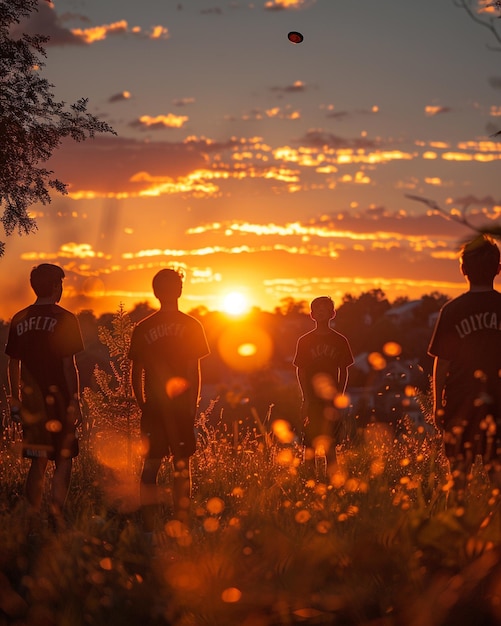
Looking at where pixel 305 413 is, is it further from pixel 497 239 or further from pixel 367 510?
pixel 497 239

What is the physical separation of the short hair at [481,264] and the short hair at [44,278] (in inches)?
130

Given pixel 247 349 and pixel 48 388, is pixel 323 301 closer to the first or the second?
pixel 48 388

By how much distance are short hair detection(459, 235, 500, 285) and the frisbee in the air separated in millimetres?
2368

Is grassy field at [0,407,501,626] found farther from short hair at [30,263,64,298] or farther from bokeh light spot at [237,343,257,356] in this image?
bokeh light spot at [237,343,257,356]

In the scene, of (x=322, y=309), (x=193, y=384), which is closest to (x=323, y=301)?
(x=322, y=309)


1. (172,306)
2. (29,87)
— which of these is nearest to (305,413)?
(172,306)

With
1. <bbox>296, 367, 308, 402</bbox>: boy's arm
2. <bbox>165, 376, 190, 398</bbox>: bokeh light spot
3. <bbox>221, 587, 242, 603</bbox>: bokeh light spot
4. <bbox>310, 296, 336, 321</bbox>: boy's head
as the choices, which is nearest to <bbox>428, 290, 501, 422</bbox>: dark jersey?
<bbox>165, 376, 190, 398</bbox>: bokeh light spot

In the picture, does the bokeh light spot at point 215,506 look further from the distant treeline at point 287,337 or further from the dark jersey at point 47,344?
the distant treeline at point 287,337

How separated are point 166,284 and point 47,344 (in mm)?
1101

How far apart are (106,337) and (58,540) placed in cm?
364

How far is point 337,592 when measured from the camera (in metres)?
5.27

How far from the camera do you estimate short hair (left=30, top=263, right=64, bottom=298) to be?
7.40 metres

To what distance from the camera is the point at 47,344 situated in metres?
7.38

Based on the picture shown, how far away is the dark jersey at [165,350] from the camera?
7418 mm
